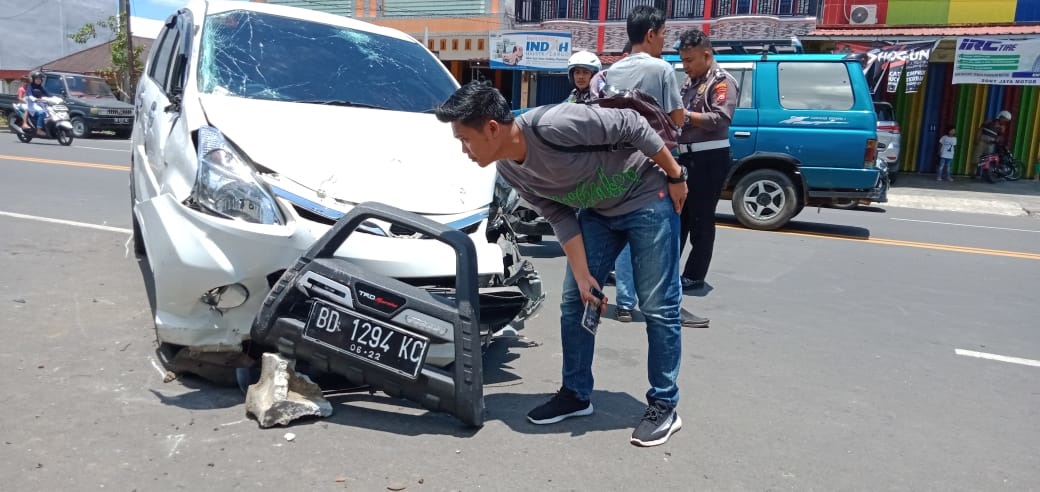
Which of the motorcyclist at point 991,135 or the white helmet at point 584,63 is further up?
the white helmet at point 584,63

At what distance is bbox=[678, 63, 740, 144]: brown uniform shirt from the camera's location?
18.0ft

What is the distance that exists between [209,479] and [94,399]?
101cm

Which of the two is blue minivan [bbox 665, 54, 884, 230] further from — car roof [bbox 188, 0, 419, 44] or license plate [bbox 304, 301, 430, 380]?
license plate [bbox 304, 301, 430, 380]

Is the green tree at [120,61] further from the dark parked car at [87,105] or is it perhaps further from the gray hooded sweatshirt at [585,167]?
the gray hooded sweatshirt at [585,167]

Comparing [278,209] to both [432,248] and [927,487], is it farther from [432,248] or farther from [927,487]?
[927,487]

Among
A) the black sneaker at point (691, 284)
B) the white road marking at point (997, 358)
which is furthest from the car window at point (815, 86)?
the white road marking at point (997, 358)

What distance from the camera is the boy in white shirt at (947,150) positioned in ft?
57.8

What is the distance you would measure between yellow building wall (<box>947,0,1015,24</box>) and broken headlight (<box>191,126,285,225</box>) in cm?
1821

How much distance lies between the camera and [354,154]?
376 centimetres

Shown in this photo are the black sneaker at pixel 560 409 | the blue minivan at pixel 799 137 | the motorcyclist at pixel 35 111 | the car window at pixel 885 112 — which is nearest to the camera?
the black sneaker at pixel 560 409

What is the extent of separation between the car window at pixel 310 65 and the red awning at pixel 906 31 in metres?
15.0

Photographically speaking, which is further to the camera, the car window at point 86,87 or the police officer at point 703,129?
the car window at point 86,87

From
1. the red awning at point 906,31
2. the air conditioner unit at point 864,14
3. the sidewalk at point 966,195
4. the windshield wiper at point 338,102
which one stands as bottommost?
the sidewalk at point 966,195

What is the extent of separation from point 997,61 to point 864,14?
306cm
